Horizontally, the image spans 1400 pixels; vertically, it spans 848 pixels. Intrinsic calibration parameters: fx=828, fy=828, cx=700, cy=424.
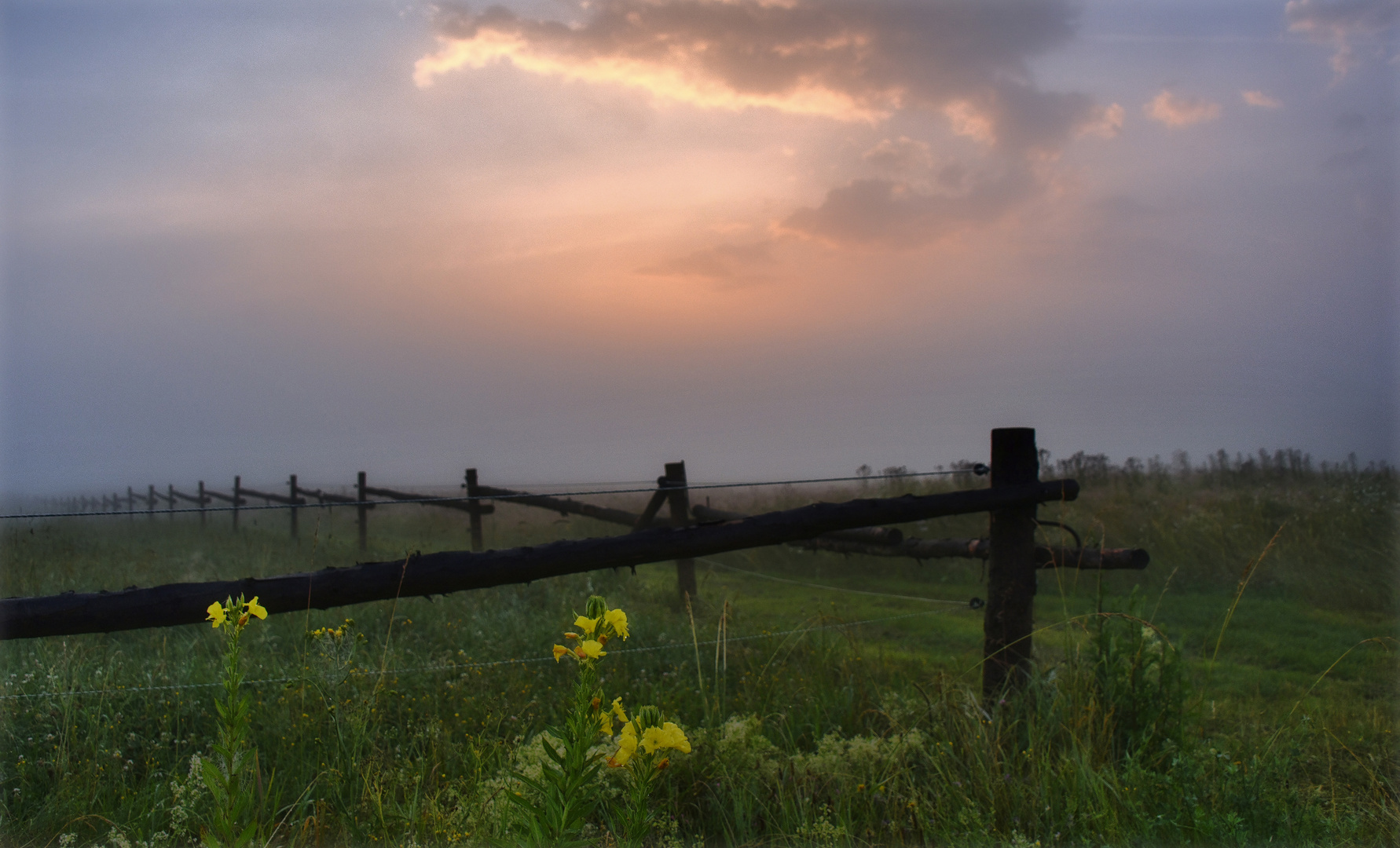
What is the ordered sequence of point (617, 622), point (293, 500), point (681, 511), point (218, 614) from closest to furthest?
point (617, 622), point (218, 614), point (681, 511), point (293, 500)

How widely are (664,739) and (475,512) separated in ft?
34.9

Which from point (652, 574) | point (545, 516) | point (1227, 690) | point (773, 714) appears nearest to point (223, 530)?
point (545, 516)

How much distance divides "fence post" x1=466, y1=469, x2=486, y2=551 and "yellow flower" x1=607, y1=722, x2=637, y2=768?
999 cm

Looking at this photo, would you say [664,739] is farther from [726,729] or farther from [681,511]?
[681,511]

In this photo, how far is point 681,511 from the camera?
8.70m

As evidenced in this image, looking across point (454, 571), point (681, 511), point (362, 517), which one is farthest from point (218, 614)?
point (362, 517)

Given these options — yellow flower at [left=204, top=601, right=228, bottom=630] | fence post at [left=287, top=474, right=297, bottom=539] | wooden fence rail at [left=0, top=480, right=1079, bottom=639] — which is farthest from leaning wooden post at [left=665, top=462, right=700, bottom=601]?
fence post at [left=287, top=474, right=297, bottom=539]

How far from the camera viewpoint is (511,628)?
6.62 meters

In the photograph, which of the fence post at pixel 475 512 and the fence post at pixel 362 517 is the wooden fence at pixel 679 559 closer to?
the fence post at pixel 475 512

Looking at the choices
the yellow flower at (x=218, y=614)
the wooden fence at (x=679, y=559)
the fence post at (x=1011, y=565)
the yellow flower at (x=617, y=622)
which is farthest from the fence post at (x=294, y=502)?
the yellow flower at (x=617, y=622)

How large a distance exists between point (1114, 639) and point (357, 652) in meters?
4.58

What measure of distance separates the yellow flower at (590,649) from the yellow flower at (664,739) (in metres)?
0.20

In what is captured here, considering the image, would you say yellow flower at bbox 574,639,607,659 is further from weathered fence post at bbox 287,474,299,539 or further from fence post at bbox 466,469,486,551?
weathered fence post at bbox 287,474,299,539

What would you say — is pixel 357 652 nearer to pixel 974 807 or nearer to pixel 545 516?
pixel 974 807
